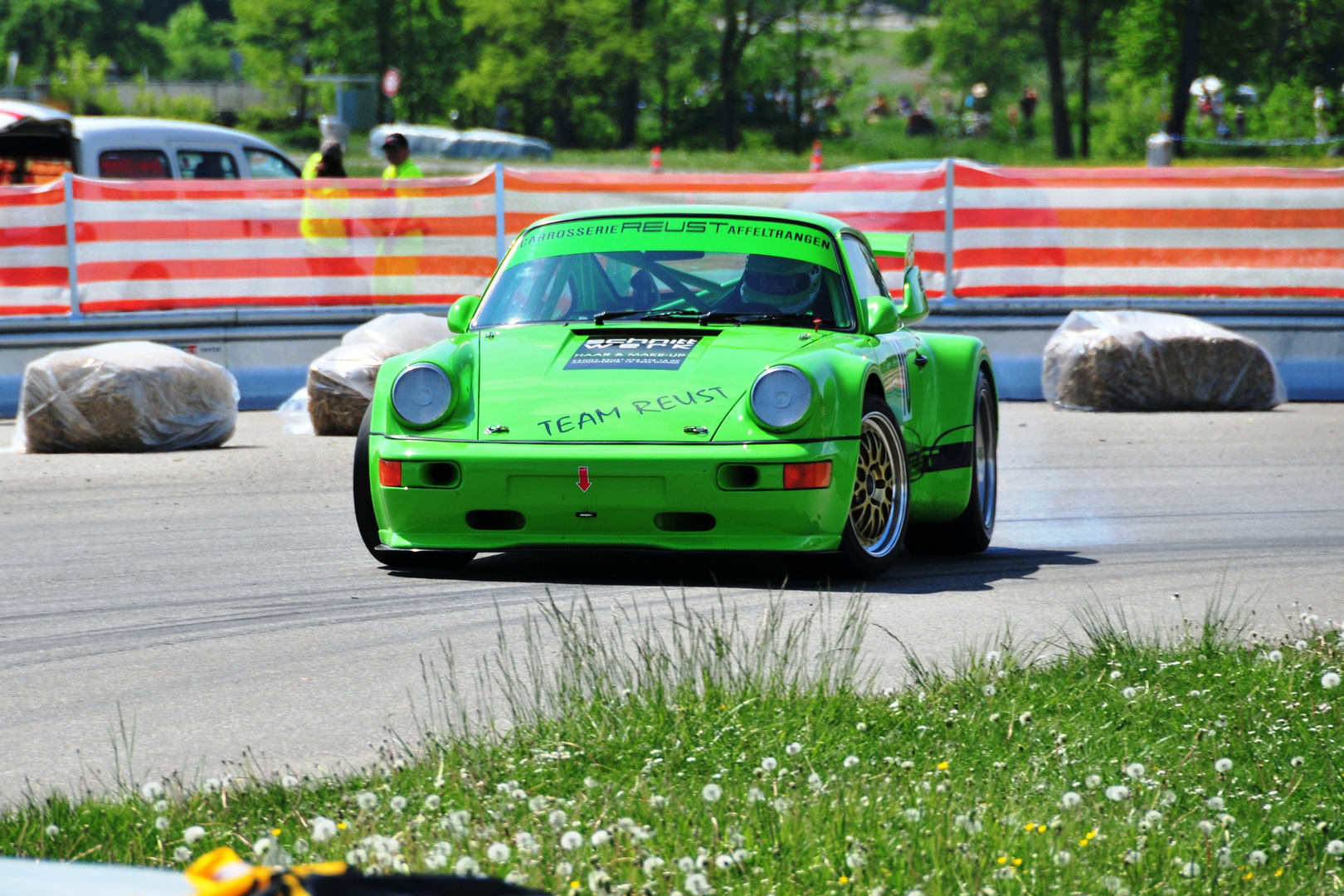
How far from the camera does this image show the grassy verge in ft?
9.56

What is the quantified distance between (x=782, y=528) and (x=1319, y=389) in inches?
345

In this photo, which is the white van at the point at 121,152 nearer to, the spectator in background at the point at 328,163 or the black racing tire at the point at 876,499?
the spectator in background at the point at 328,163

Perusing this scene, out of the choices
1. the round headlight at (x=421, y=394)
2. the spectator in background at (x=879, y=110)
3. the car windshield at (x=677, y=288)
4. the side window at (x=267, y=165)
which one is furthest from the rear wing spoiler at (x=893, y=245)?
the spectator in background at (x=879, y=110)

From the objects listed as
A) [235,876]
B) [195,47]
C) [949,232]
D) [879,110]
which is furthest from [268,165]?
[195,47]

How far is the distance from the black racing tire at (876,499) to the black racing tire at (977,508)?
67 cm

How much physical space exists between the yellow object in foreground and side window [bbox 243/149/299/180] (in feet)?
50.3

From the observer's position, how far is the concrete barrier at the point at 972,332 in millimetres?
13156

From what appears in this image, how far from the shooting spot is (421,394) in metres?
6.06

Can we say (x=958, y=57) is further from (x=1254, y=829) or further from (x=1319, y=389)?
(x=1254, y=829)

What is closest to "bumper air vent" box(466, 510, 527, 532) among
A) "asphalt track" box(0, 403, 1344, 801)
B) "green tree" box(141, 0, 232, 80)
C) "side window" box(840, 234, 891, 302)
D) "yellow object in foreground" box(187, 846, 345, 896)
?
"asphalt track" box(0, 403, 1344, 801)

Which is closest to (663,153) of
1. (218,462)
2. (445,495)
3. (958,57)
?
(958,57)

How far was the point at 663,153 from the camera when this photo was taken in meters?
59.9

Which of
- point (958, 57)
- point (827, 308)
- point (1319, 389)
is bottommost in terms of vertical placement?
point (1319, 389)

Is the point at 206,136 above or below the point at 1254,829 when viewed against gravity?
above
